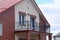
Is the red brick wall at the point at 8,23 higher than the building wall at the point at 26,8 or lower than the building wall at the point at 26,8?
lower

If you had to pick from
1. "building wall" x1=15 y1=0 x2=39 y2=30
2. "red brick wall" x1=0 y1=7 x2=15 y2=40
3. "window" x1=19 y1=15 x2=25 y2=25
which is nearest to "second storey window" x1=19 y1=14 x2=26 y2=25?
"window" x1=19 y1=15 x2=25 y2=25

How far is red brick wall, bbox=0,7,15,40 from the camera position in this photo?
27.1m

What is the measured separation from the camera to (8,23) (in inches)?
1094

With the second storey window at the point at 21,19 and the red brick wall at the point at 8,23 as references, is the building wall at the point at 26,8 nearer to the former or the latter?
the second storey window at the point at 21,19

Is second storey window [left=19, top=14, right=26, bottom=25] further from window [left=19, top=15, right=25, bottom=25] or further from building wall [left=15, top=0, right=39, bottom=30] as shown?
building wall [left=15, top=0, right=39, bottom=30]

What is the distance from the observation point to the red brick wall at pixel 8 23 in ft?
89.0


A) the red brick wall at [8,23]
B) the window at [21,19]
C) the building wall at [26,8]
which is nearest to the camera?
the red brick wall at [8,23]

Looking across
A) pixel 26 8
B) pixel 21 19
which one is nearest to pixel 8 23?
pixel 21 19

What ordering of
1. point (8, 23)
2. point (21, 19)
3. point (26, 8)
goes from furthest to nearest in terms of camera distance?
point (26, 8) < point (21, 19) < point (8, 23)

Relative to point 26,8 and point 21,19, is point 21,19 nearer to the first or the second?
point 21,19

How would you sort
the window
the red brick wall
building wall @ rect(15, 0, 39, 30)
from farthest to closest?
the window
building wall @ rect(15, 0, 39, 30)
the red brick wall

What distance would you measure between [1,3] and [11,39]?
15.5ft

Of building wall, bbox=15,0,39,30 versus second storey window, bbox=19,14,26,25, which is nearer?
building wall, bbox=15,0,39,30

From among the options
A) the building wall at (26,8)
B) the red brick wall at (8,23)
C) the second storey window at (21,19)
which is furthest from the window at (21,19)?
the red brick wall at (8,23)
